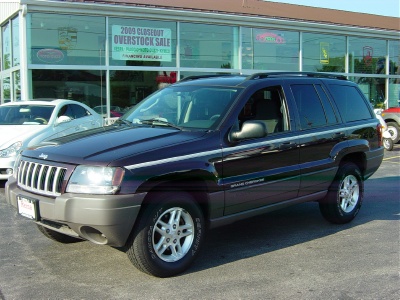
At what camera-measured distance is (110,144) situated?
13.7ft

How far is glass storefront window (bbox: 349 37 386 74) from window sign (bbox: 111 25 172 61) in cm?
819

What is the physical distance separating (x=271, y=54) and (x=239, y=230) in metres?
12.2

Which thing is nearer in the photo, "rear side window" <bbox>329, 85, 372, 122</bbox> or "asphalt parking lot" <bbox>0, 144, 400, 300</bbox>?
"asphalt parking lot" <bbox>0, 144, 400, 300</bbox>

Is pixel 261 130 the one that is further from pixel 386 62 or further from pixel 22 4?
pixel 386 62

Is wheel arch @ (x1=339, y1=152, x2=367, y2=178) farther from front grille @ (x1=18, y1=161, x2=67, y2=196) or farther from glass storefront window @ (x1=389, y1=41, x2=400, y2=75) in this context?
glass storefront window @ (x1=389, y1=41, x2=400, y2=75)

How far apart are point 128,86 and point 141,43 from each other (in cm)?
140

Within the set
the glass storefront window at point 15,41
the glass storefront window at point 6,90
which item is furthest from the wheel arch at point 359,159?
the glass storefront window at point 6,90

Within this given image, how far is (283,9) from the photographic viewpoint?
60.3 feet

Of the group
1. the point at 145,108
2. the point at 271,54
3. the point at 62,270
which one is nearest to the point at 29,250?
the point at 62,270

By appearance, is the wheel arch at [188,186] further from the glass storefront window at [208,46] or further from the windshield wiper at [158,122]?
the glass storefront window at [208,46]

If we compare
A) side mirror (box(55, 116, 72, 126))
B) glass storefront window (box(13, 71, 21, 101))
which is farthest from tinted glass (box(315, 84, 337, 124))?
glass storefront window (box(13, 71, 21, 101))

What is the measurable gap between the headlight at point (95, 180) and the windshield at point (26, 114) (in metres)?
5.54

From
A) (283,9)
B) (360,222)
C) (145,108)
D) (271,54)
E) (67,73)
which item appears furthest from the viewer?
(283,9)

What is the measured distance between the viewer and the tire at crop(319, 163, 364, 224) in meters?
5.86
